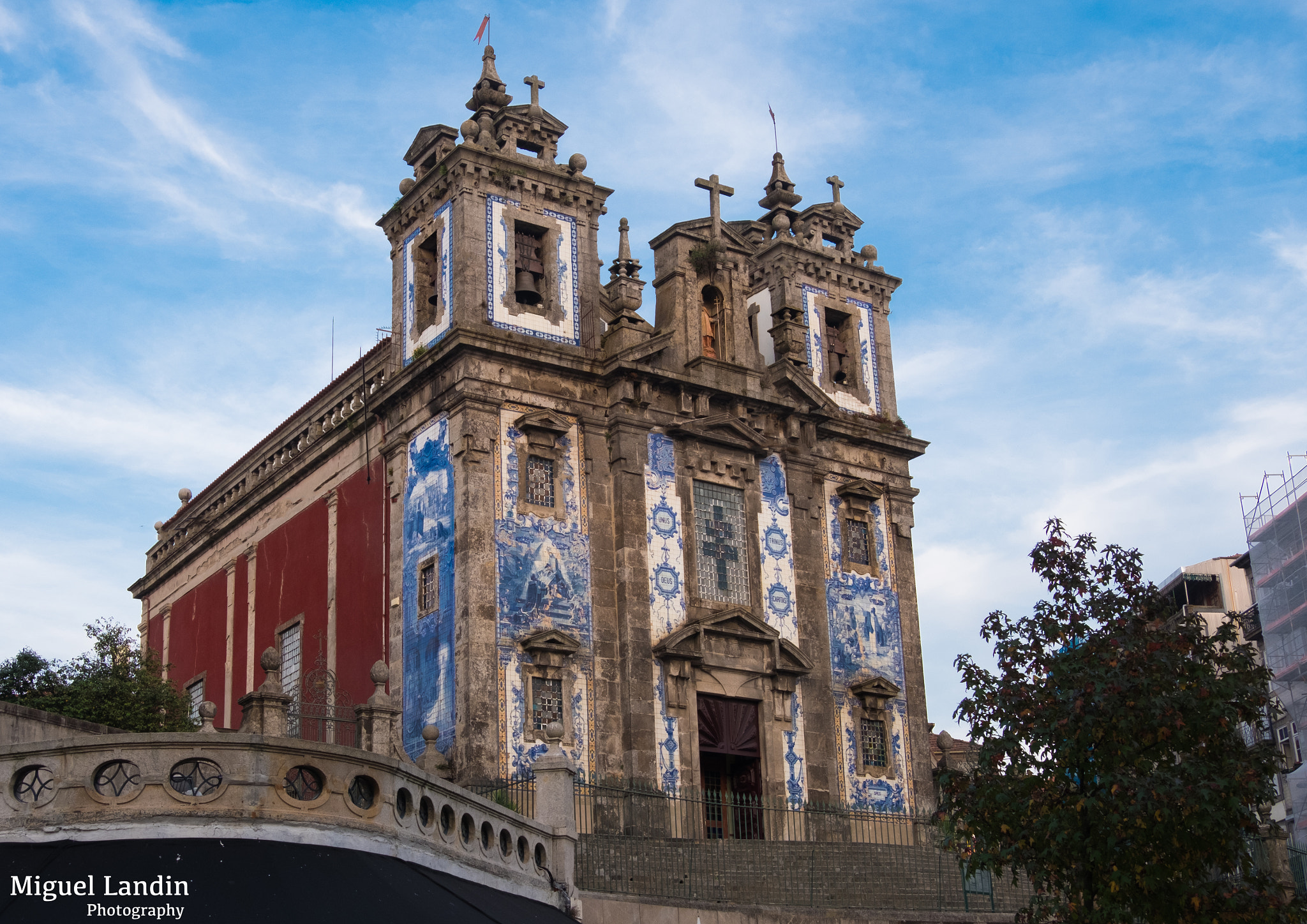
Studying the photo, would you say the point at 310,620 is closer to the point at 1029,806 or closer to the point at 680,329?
the point at 680,329

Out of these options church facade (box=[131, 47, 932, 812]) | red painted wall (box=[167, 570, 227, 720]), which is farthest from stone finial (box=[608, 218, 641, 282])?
red painted wall (box=[167, 570, 227, 720])

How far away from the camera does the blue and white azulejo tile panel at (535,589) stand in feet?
88.7

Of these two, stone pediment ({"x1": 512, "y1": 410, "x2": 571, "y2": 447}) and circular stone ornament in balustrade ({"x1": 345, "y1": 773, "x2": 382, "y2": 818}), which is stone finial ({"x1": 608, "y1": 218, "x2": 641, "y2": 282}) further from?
circular stone ornament in balustrade ({"x1": 345, "y1": 773, "x2": 382, "y2": 818})

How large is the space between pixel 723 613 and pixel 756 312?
8674 millimetres

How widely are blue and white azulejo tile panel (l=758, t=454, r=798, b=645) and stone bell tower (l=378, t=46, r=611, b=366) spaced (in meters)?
4.53

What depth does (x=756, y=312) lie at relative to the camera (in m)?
35.7

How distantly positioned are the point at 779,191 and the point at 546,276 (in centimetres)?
789

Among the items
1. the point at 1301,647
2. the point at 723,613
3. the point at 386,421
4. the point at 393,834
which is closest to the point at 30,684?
the point at 386,421

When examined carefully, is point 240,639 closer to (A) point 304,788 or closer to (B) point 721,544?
(B) point 721,544

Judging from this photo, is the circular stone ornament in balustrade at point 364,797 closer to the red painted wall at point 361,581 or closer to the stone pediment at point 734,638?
the stone pediment at point 734,638

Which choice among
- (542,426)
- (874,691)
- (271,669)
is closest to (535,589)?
(542,426)

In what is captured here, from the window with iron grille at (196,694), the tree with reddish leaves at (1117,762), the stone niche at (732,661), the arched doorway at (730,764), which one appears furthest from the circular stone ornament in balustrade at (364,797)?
the window with iron grille at (196,694)

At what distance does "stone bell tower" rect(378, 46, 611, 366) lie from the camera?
1178 inches

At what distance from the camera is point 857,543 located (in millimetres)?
33469
